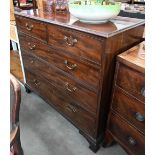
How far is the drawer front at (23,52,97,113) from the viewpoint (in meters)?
1.22

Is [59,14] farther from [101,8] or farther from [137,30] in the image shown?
[137,30]

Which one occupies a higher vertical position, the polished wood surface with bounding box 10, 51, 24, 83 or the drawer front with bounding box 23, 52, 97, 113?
the drawer front with bounding box 23, 52, 97, 113

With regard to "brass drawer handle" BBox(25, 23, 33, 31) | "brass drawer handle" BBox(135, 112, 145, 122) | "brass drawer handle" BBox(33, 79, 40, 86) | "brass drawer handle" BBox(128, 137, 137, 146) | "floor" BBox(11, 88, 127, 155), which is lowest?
"floor" BBox(11, 88, 127, 155)

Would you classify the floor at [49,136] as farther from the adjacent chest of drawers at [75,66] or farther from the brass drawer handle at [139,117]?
the brass drawer handle at [139,117]

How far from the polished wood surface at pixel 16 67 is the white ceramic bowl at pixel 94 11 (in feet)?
4.52

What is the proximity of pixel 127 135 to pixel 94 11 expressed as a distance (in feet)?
2.68

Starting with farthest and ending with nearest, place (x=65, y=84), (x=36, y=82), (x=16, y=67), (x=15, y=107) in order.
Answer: (x=16, y=67)
(x=36, y=82)
(x=65, y=84)
(x=15, y=107)

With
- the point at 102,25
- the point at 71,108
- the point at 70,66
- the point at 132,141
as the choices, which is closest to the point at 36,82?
the point at 71,108

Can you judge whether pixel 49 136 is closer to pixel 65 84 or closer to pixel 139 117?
pixel 65 84

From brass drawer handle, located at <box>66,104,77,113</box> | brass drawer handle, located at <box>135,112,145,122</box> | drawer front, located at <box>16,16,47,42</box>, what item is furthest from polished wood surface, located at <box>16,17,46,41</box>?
brass drawer handle, located at <box>135,112,145,122</box>

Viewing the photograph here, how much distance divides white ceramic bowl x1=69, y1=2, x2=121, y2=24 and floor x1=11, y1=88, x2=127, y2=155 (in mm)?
1005

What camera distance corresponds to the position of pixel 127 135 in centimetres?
115

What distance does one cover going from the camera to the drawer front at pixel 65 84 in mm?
1217

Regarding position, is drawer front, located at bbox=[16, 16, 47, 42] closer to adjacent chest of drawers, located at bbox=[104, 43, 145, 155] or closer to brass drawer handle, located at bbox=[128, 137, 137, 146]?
adjacent chest of drawers, located at bbox=[104, 43, 145, 155]
